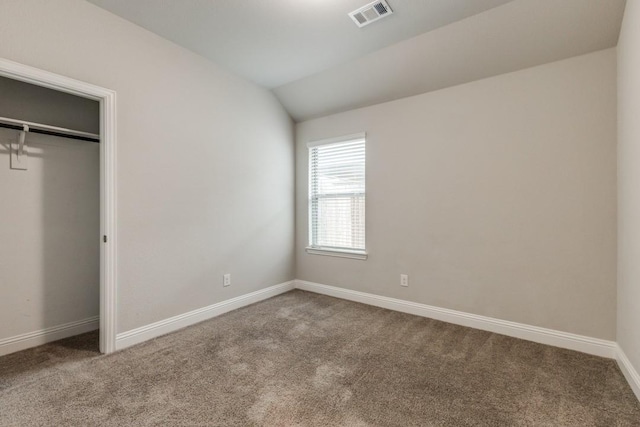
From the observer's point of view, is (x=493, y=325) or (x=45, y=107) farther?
(x=493, y=325)

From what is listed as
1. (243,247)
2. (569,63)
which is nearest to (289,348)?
(243,247)

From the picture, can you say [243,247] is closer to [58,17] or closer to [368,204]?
[368,204]

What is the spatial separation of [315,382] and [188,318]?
1.60m

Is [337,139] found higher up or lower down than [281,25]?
lower down

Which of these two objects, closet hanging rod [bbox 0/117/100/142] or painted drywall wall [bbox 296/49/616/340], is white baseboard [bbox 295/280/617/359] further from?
closet hanging rod [bbox 0/117/100/142]

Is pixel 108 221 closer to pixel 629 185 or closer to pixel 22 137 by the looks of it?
pixel 22 137

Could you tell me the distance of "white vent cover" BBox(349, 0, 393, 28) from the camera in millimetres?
2256

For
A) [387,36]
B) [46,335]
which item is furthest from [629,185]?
[46,335]

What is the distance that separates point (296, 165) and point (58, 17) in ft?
8.85

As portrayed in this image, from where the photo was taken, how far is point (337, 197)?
389 cm

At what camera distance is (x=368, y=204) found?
357 cm

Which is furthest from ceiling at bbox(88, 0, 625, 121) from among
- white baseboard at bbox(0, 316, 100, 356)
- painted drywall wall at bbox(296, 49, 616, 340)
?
white baseboard at bbox(0, 316, 100, 356)

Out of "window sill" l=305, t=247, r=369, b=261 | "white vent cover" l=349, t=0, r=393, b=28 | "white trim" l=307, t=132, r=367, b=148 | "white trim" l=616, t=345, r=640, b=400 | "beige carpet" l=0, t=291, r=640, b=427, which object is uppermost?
"white vent cover" l=349, t=0, r=393, b=28

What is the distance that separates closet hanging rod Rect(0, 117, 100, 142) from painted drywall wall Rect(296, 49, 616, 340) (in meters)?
2.75
